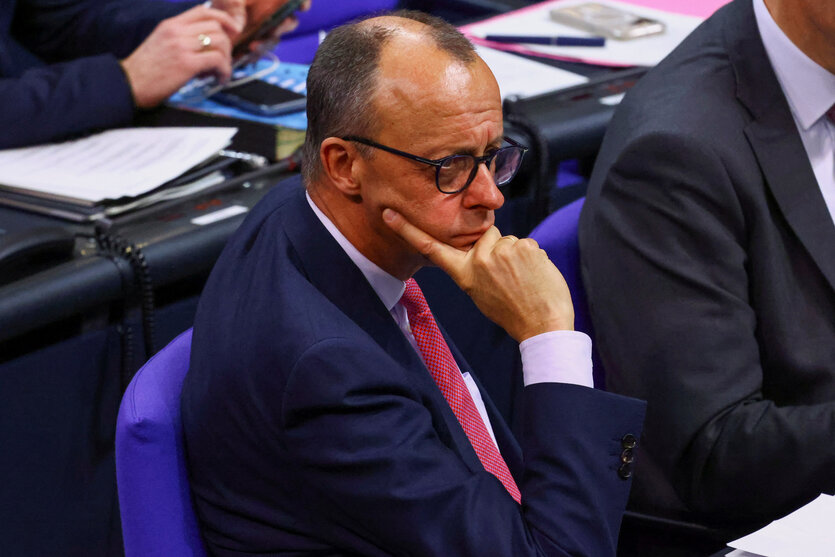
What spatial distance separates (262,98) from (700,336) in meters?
1.01

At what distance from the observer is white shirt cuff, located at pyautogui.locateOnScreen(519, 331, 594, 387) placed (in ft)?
3.49

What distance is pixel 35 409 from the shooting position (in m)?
1.41

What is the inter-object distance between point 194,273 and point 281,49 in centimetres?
119

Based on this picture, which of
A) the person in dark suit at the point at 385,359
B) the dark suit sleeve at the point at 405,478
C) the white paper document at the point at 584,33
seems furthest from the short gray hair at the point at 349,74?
the white paper document at the point at 584,33

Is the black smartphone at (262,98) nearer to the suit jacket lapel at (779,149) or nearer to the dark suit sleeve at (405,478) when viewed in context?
the suit jacket lapel at (779,149)

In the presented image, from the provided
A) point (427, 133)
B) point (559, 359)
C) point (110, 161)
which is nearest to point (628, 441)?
point (559, 359)

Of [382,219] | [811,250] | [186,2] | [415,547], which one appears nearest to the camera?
[415,547]

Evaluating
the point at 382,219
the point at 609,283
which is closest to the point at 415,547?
the point at 382,219

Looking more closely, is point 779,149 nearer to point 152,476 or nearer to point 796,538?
point 796,538

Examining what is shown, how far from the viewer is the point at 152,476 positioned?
990mm

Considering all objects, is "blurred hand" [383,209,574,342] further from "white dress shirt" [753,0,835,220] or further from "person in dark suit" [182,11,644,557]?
"white dress shirt" [753,0,835,220]

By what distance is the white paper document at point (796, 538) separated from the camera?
963mm

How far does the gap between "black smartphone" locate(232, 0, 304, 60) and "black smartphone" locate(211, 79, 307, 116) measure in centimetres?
10

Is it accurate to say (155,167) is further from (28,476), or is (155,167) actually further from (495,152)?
(495,152)
